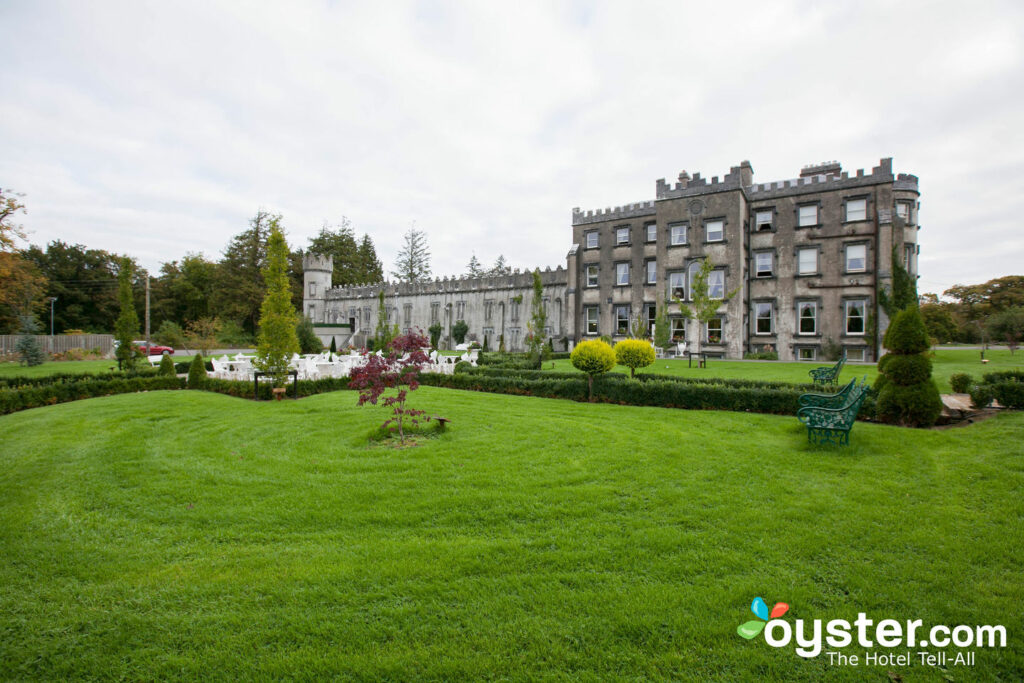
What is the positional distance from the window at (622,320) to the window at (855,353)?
478 inches

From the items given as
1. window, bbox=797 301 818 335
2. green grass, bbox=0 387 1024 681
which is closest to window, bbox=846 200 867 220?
window, bbox=797 301 818 335

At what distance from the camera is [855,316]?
77.7ft

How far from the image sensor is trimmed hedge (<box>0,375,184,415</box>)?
11984 millimetres

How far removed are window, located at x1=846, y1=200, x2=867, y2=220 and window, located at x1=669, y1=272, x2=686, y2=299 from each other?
872cm

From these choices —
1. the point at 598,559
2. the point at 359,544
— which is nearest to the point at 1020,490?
the point at 598,559

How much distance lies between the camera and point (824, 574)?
3539 mm

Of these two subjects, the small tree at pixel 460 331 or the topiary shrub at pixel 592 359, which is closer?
the topiary shrub at pixel 592 359

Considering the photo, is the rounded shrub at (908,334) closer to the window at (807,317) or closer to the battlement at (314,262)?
the window at (807,317)

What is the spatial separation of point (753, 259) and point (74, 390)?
102 ft

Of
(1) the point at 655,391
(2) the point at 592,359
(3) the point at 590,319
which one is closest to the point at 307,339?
(3) the point at 590,319

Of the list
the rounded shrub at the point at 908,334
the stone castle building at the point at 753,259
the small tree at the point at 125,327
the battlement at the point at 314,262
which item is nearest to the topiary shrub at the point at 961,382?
the rounded shrub at the point at 908,334

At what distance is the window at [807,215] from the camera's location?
2484cm

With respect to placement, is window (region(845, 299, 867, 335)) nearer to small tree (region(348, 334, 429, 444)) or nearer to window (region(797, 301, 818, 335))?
window (region(797, 301, 818, 335))

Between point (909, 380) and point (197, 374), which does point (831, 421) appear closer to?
point (909, 380)
